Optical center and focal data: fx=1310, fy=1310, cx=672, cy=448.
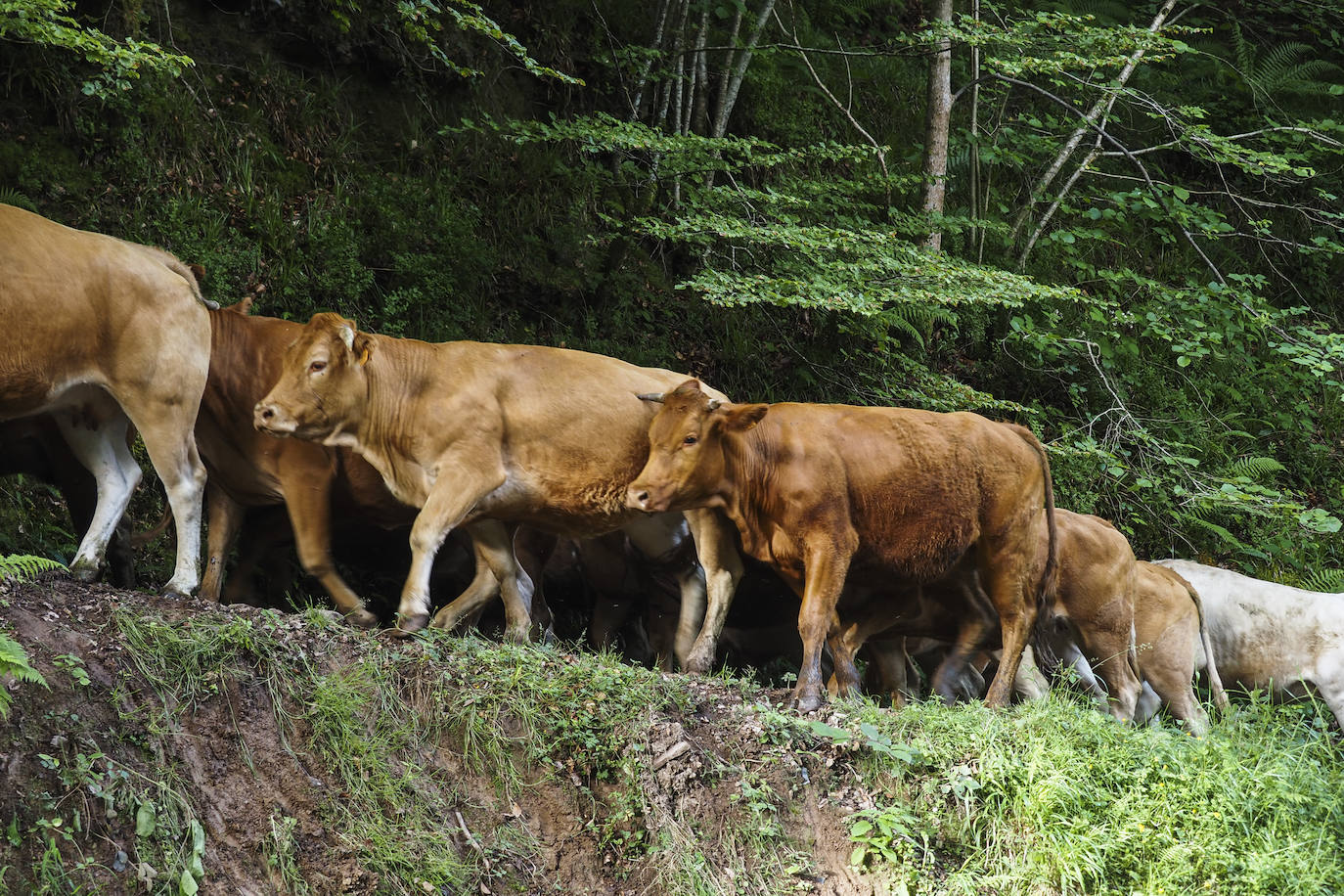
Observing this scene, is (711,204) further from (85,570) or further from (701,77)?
(85,570)

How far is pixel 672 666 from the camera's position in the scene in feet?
31.0

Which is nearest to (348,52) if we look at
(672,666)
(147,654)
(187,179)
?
(187,179)

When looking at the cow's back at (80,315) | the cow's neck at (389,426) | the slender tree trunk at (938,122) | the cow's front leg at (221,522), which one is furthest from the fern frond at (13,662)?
the slender tree trunk at (938,122)

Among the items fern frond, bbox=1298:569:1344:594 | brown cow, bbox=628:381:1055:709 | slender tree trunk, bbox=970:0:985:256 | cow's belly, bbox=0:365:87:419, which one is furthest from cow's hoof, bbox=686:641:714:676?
fern frond, bbox=1298:569:1344:594

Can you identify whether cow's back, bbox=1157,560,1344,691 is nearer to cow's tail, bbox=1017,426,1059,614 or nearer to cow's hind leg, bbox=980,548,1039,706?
cow's tail, bbox=1017,426,1059,614

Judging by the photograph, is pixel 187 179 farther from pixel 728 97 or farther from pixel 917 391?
pixel 917 391

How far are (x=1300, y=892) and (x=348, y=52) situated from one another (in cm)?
1119

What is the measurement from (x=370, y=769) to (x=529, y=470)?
98.3 inches

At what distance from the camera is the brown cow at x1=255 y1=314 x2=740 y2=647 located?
7.99 meters

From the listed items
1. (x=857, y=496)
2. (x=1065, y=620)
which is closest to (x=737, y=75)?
(x=857, y=496)

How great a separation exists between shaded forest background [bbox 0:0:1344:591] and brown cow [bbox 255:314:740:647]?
205 centimetres

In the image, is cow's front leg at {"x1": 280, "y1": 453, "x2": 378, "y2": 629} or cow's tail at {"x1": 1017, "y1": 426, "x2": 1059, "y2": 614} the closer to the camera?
cow's front leg at {"x1": 280, "y1": 453, "x2": 378, "y2": 629}

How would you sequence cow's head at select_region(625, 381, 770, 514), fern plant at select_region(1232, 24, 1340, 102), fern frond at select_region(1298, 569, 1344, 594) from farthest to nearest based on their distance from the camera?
fern plant at select_region(1232, 24, 1340, 102)
fern frond at select_region(1298, 569, 1344, 594)
cow's head at select_region(625, 381, 770, 514)

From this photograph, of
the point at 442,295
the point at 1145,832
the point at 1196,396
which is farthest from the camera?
the point at 1196,396
